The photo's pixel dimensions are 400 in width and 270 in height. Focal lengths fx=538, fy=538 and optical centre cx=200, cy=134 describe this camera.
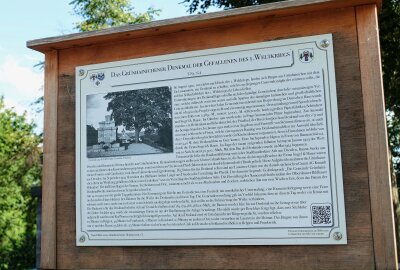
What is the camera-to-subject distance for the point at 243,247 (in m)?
3.04

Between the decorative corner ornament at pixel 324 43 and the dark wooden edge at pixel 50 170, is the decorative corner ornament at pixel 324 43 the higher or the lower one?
the higher one

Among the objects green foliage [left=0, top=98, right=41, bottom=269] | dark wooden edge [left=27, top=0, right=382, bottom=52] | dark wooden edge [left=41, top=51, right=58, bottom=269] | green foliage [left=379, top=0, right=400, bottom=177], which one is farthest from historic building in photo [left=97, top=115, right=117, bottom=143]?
green foliage [left=0, top=98, right=41, bottom=269]

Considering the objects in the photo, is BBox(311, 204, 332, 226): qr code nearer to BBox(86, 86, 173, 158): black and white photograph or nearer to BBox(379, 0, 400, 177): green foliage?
BBox(86, 86, 173, 158): black and white photograph

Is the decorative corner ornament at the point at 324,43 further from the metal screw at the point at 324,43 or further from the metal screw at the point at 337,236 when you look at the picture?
the metal screw at the point at 337,236

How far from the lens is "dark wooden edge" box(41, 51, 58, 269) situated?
11.3 feet

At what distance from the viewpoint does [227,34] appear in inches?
128

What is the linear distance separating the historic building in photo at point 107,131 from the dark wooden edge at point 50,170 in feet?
1.15

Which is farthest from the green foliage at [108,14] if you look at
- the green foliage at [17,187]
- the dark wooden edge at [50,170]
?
the dark wooden edge at [50,170]

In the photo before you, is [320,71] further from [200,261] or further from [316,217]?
[200,261]

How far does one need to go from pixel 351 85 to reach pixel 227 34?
798mm

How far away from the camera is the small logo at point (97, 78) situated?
347cm

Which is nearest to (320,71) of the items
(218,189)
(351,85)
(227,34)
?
(351,85)

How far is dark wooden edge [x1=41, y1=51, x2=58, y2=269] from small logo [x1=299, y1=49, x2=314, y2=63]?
1.63 m

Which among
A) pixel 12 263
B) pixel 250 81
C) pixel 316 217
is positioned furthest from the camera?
pixel 12 263
